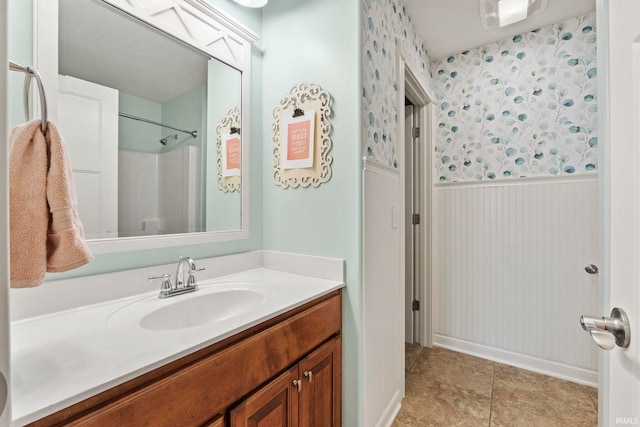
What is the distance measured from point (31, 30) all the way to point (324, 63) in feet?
3.55

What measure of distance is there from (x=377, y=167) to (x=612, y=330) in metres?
1.01

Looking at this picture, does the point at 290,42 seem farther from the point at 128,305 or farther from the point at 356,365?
the point at 356,365

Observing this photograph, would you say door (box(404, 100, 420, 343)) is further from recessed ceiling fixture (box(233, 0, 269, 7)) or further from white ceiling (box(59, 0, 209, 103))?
white ceiling (box(59, 0, 209, 103))

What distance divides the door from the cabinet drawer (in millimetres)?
1525

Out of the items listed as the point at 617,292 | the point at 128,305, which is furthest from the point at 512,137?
the point at 128,305

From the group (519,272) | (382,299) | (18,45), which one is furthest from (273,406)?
(519,272)

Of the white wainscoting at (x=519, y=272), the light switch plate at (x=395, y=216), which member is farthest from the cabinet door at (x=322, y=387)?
the white wainscoting at (x=519, y=272)

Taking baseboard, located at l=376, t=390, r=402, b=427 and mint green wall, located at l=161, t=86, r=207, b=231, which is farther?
baseboard, located at l=376, t=390, r=402, b=427

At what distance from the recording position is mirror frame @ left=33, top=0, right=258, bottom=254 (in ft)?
2.93

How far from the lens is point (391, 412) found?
5.06 feet

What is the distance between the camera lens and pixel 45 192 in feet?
1.88

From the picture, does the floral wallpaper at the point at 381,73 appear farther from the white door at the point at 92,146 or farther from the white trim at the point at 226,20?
the white door at the point at 92,146

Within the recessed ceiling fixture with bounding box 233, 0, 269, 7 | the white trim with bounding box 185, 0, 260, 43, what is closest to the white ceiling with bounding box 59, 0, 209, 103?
the white trim with bounding box 185, 0, 260, 43

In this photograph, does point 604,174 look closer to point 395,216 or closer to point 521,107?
point 395,216
